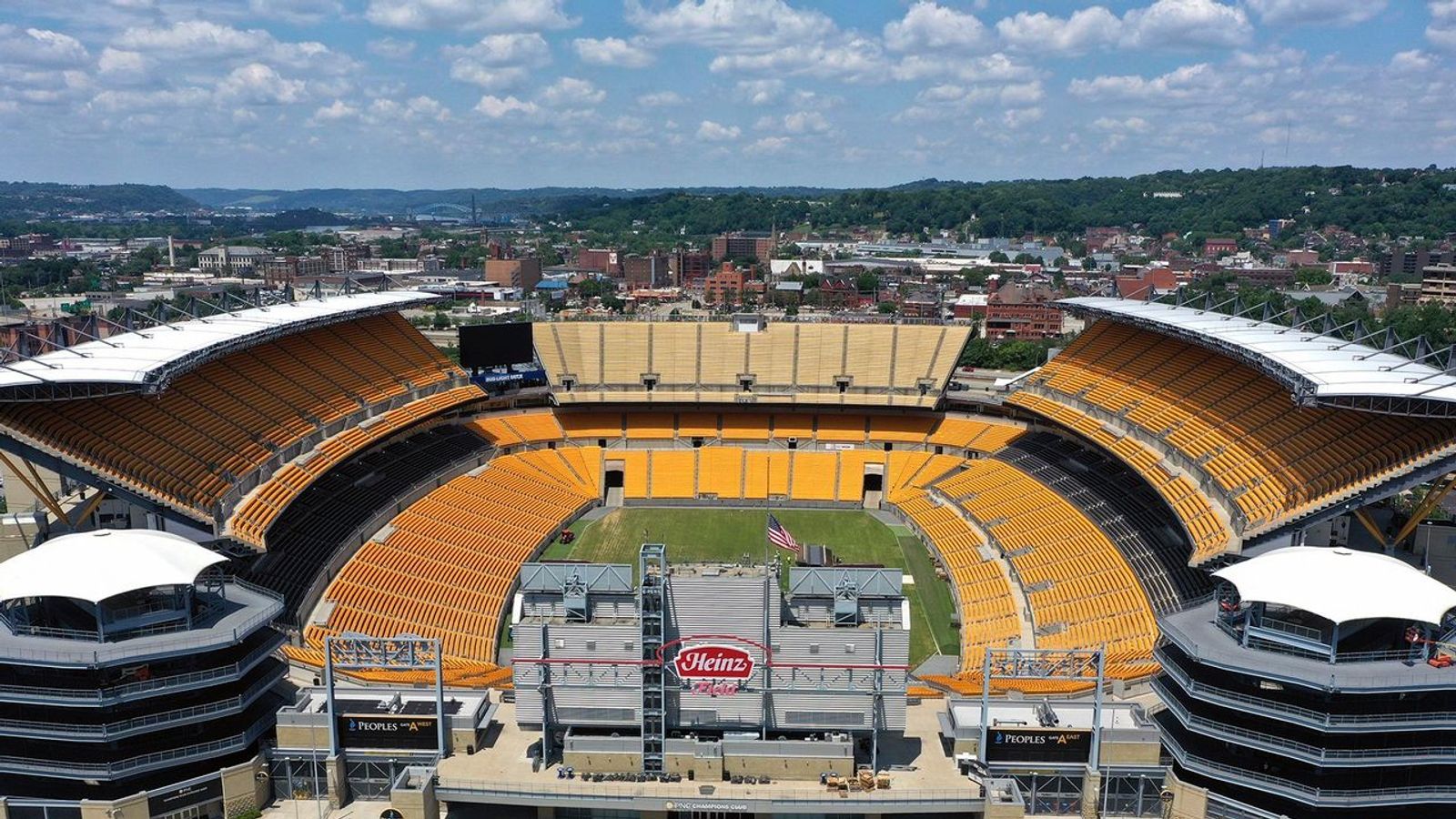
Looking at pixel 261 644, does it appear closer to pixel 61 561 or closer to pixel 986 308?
pixel 61 561

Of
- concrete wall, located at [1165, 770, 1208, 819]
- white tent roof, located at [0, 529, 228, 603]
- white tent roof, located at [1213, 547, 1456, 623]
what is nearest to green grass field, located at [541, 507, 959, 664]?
concrete wall, located at [1165, 770, 1208, 819]

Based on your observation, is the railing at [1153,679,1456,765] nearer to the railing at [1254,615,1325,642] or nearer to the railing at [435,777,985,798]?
the railing at [1254,615,1325,642]

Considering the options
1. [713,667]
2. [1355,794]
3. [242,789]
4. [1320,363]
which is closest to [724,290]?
[1320,363]

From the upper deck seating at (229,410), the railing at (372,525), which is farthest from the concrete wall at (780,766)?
the upper deck seating at (229,410)

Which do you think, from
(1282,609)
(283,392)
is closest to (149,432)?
(283,392)

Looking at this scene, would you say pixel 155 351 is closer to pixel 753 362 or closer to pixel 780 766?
pixel 780 766

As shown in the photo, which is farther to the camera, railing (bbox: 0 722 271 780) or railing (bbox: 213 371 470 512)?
railing (bbox: 213 371 470 512)
